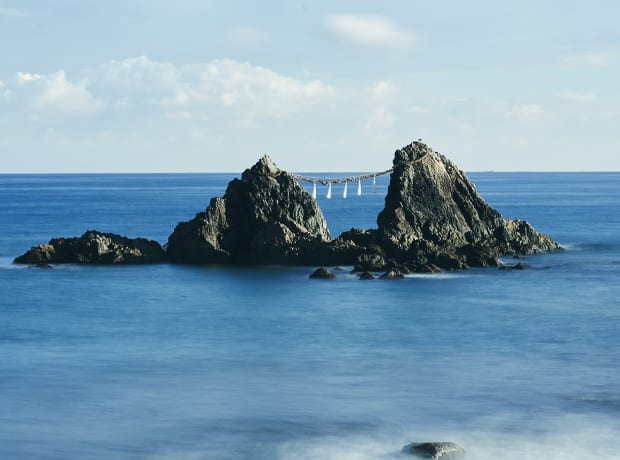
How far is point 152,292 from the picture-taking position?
55.1 m

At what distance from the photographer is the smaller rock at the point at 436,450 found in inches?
963

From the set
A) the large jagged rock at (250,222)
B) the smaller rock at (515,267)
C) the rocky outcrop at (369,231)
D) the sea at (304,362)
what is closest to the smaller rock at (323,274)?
the sea at (304,362)

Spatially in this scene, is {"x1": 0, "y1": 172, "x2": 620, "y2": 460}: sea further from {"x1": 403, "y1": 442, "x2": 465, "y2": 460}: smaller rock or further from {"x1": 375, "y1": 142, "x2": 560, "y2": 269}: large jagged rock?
{"x1": 375, "y1": 142, "x2": 560, "y2": 269}: large jagged rock

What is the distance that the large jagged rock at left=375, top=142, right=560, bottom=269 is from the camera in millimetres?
62688

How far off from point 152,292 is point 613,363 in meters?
27.9

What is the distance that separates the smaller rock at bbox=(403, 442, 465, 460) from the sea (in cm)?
39

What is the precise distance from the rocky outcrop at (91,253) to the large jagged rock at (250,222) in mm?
2446

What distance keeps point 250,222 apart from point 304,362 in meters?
29.2

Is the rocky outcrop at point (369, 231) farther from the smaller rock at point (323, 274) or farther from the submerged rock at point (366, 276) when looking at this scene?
the smaller rock at point (323, 274)

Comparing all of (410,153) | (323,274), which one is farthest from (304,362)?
(410,153)

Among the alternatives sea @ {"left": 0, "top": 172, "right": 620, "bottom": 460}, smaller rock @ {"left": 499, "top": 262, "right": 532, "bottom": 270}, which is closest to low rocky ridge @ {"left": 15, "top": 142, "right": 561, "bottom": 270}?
smaller rock @ {"left": 499, "top": 262, "right": 532, "bottom": 270}

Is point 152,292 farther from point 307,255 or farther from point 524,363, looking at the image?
point 524,363

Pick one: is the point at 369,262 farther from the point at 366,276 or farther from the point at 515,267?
the point at 515,267

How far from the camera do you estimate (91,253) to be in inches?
2549
